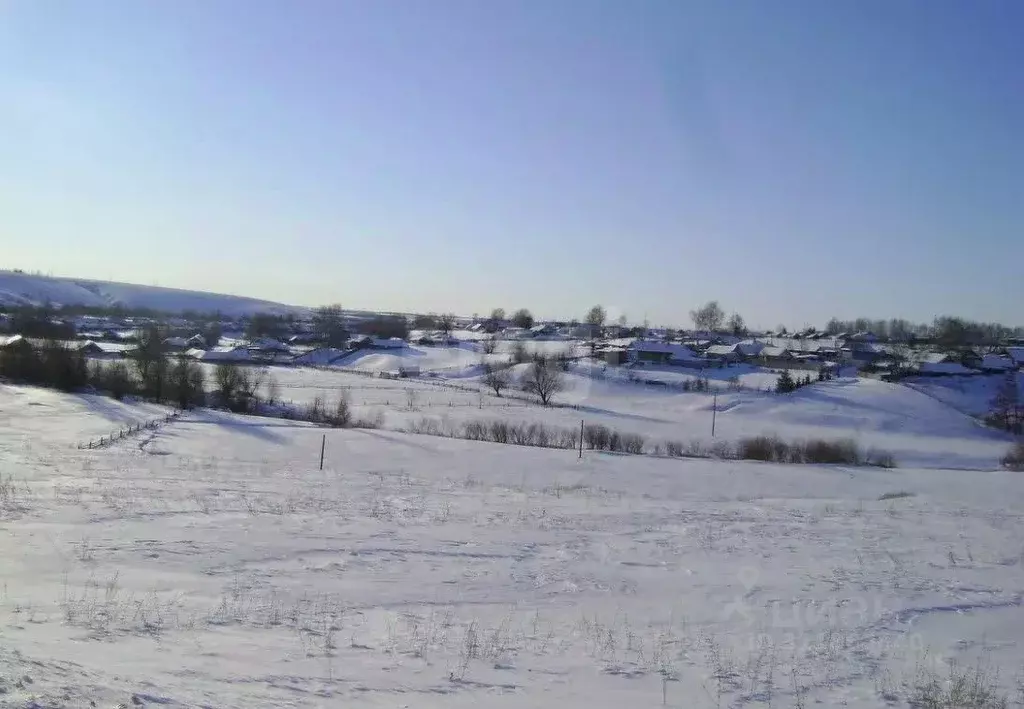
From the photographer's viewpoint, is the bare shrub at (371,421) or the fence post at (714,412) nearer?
the bare shrub at (371,421)

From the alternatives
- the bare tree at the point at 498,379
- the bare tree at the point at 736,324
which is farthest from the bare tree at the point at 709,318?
the bare tree at the point at 498,379

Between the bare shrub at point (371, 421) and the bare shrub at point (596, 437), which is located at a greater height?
the bare shrub at point (596, 437)

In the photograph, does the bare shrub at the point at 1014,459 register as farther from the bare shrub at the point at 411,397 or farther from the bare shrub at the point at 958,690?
the bare shrub at the point at 958,690

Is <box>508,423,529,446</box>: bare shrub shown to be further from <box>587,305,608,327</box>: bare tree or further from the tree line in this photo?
<box>587,305,608,327</box>: bare tree

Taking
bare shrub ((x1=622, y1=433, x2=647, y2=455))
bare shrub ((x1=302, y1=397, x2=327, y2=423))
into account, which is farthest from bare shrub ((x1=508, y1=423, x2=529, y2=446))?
bare shrub ((x1=302, y1=397, x2=327, y2=423))

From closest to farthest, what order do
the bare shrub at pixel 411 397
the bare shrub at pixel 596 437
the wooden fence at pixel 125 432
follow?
the wooden fence at pixel 125 432 → the bare shrub at pixel 596 437 → the bare shrub at pixel 411 397

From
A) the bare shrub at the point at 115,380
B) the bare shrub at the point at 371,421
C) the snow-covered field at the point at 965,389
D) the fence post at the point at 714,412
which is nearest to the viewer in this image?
the bare shrub at the point at 371,421

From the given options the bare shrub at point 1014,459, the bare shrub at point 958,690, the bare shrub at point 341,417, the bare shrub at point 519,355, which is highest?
the bare shrub at point 519,355
